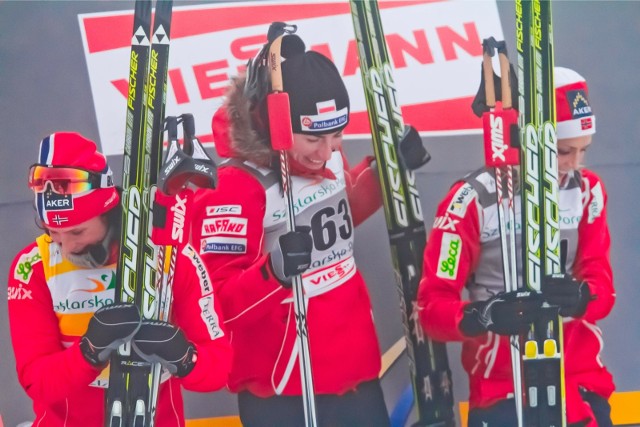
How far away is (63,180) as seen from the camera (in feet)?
7.98

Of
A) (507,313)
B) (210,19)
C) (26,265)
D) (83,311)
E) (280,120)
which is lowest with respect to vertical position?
(507,313)

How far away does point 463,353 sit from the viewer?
2.96 metres

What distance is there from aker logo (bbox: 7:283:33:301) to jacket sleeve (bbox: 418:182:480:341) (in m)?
1.02

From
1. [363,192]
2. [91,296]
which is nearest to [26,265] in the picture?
[91,296]

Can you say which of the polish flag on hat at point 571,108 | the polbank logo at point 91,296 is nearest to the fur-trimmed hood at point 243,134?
the polbank logo at point 91,296

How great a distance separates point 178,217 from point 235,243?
0.94 ft

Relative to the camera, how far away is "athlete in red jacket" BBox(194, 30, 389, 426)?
272 centimetres

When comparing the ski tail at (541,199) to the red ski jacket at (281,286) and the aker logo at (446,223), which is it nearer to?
the aker logo at (446,223)

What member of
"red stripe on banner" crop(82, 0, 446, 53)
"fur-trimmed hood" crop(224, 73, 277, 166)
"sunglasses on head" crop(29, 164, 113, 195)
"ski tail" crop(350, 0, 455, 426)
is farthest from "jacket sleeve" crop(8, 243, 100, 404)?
"ski tail" crop(350, 0, 455, 426)

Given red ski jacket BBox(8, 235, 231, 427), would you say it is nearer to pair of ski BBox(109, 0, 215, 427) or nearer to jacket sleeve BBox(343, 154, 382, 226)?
pair of ski BBox(109, 0, 215, 427)

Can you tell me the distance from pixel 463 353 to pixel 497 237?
14.0 inches

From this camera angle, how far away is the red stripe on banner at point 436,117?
3.30 m

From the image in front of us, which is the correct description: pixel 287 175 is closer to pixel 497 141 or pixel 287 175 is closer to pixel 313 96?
pixel 313 96

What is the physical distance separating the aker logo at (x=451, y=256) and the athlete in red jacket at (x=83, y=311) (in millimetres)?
623
